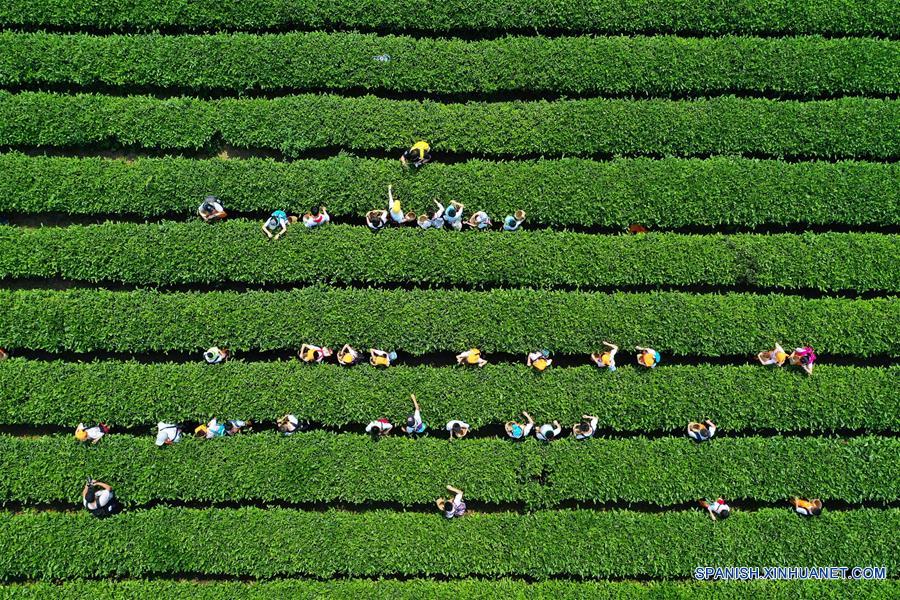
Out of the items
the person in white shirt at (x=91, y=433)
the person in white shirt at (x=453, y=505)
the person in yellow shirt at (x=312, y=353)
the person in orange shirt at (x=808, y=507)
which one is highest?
the person in yellow shirt at (x=312, y=353)

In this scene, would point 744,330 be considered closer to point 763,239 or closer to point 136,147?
point 763,239

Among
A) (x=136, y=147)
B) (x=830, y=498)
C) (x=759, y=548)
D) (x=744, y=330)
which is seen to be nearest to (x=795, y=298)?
(x=744, y=330)

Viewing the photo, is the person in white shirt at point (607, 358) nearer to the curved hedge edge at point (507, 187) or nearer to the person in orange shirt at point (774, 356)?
the curved hedge edge at point (507, 187)

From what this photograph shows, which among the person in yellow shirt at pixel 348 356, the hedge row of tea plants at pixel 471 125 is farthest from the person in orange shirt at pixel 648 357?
the person in yellow shirt at pixel 348 356

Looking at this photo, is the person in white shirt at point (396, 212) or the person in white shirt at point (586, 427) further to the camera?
the person in white shirt at point (396, 212)

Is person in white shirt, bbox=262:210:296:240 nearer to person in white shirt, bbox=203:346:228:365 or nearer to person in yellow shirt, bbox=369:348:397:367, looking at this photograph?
person in white shirt, bbox=203:346:228:365

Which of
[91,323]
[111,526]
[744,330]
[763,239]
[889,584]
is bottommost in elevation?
[111,526]

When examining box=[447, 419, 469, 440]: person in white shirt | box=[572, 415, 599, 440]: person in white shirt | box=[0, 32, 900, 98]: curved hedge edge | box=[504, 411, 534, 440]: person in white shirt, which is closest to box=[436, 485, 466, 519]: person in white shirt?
box=[447, 419, 469, 440]: person in white shirt

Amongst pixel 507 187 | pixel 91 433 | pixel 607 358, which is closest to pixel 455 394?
pixel 607 358
